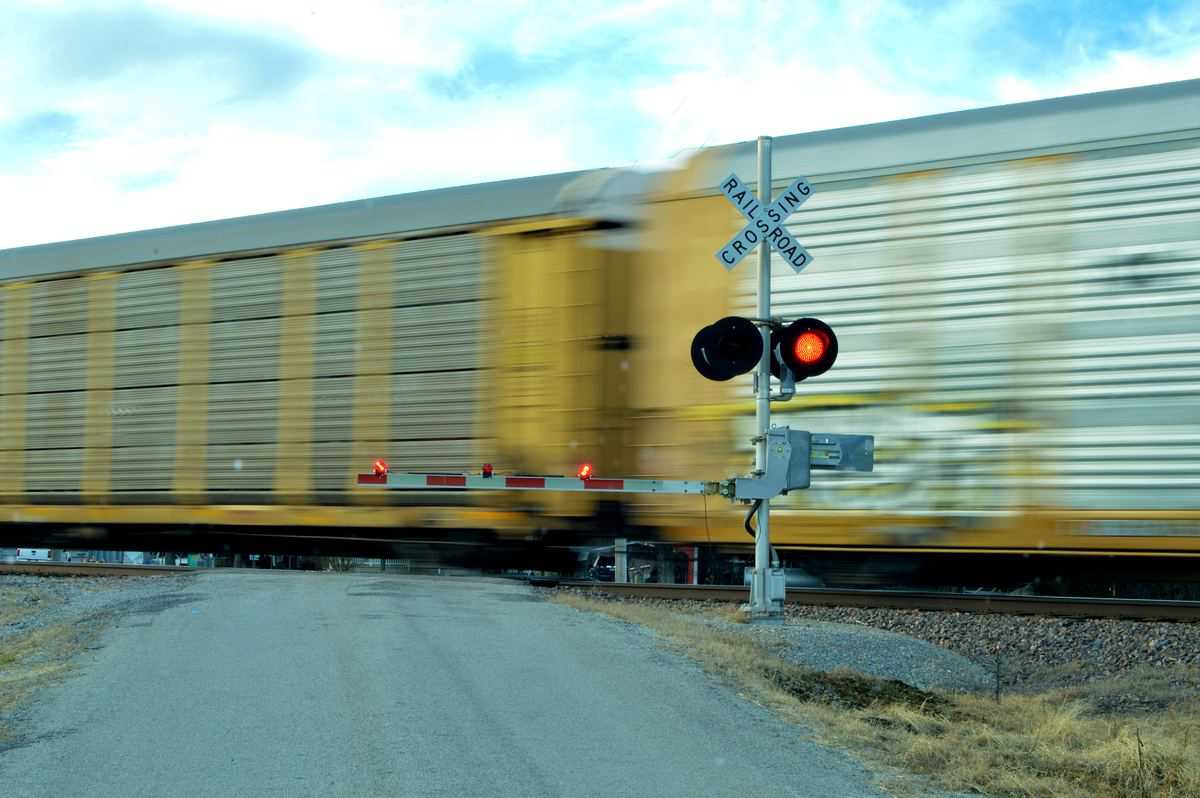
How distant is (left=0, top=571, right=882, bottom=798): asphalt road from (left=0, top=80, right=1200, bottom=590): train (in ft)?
9.19

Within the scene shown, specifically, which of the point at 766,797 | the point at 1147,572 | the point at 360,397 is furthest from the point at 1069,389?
the point at 360,397

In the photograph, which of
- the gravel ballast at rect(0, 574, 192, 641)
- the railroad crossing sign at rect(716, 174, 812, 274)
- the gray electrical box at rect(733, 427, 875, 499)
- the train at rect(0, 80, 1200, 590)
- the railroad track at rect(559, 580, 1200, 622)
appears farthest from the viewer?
the railroad track at rect(559, 580, 1200, 622)

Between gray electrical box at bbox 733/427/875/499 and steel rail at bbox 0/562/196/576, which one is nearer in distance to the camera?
gray electrical box at bbox 733/427/875/499

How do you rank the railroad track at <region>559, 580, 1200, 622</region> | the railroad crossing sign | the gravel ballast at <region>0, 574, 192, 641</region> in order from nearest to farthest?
the railroad crossing sign → the gravel ballast at <region>0, 574, 192, 641</region> → the railroad track at <region>559, 580, 1200, 622</region>

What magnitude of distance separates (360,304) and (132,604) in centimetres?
428

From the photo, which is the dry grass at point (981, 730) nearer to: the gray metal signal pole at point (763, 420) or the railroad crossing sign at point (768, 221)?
the gray metal signal pole at point (763, 420)

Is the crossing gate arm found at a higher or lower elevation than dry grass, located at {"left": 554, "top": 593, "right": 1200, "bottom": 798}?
higher

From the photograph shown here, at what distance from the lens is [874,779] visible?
5133 mm

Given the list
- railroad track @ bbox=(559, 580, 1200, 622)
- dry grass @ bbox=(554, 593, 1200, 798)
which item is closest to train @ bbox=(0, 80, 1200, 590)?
railroad track @ bbox=(559, 580, 1200, 622)

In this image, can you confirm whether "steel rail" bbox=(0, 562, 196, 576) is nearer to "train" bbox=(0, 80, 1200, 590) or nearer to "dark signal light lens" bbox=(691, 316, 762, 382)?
"train" bbox=(0, 80, 1200, 590)

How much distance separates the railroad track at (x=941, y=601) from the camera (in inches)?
391

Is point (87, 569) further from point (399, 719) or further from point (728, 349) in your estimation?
point (399, 719)

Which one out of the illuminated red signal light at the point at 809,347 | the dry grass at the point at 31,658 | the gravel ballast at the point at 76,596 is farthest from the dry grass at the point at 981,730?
the gravel ballast at the point at 76,596

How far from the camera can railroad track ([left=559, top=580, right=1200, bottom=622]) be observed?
32.6 feet
